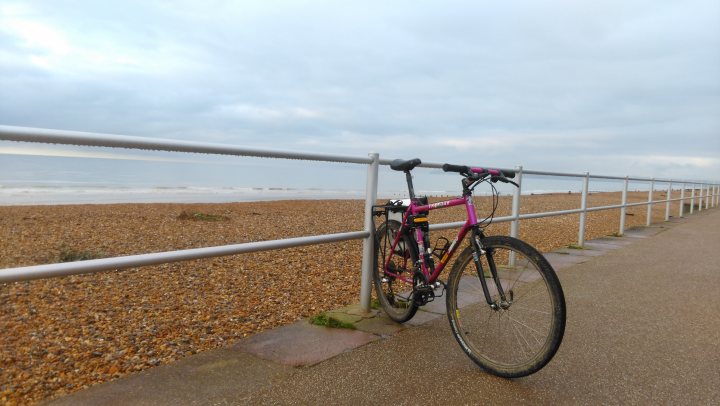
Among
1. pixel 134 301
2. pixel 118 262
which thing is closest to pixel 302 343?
pixel 118 262

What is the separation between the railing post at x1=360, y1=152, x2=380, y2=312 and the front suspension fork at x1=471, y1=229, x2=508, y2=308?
3.29ft

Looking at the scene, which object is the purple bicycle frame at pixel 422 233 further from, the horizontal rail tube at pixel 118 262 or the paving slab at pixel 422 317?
the horizontal rail tube at pixel 118 262

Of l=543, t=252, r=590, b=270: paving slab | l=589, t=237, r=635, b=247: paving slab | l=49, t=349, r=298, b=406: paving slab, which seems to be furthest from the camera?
l=589, t=237, r=635, b=247: paving slab

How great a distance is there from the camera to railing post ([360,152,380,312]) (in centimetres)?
370

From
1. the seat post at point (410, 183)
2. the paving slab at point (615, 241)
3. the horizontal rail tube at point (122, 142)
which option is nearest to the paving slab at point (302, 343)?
the seat post at point (410, 183)

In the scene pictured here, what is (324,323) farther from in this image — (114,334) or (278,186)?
(278,186)

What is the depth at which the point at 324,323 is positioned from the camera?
11.5 feet

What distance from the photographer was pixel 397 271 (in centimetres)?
365

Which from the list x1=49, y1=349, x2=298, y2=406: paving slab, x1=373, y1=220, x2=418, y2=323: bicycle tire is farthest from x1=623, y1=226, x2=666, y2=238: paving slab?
x1=49, y1=349, x2=298, y2=406: paving slab

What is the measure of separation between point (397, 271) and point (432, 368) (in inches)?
37.6

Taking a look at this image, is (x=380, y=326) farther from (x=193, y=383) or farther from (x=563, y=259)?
(x=563, y=259)

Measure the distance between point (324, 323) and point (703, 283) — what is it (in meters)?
4.12

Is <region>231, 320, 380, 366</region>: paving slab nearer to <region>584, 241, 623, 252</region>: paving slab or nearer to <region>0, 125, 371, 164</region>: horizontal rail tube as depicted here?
<region>0, 125, 371, 164</region>: horizontal rail tube

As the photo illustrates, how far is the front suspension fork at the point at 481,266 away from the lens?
2.80 meters
